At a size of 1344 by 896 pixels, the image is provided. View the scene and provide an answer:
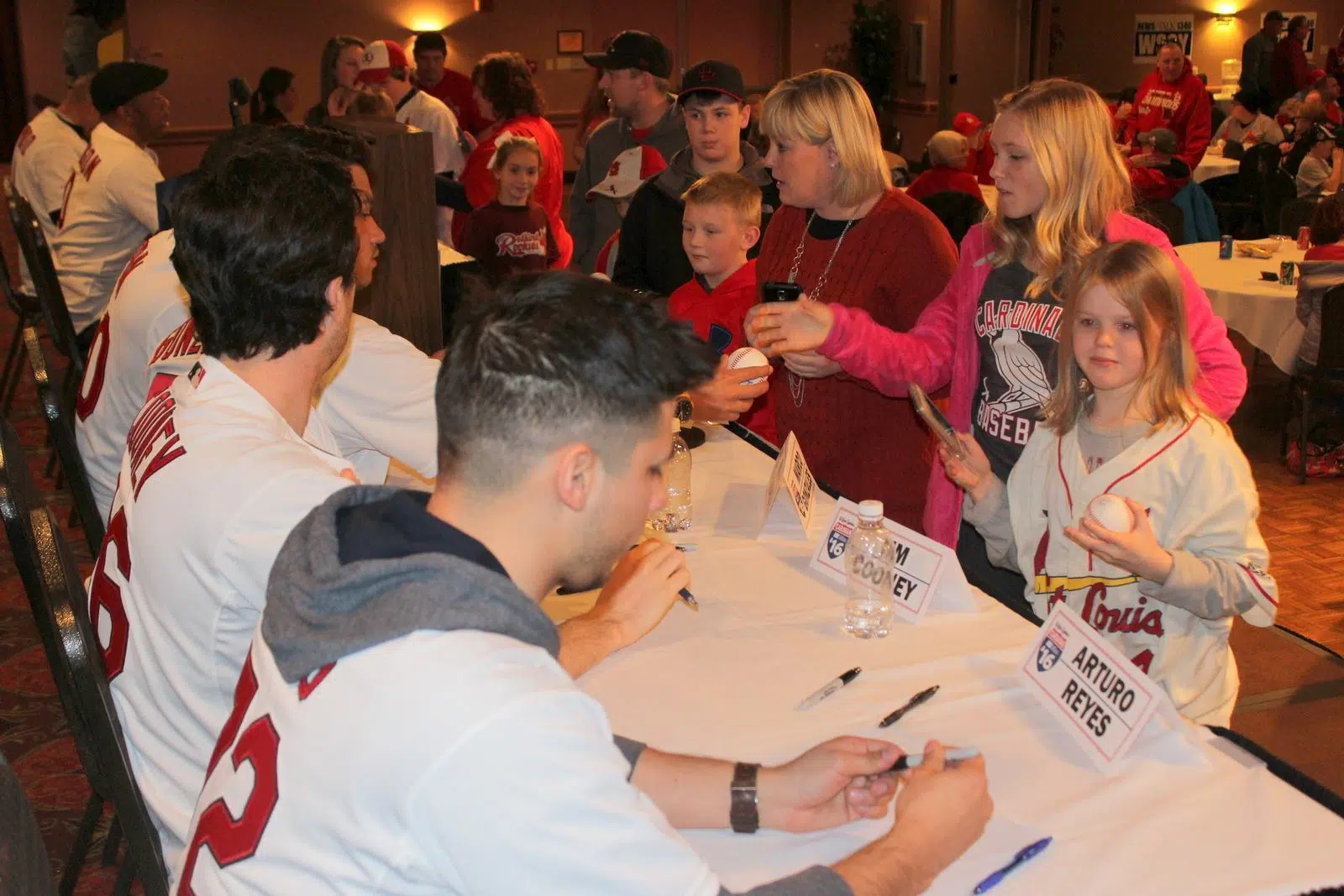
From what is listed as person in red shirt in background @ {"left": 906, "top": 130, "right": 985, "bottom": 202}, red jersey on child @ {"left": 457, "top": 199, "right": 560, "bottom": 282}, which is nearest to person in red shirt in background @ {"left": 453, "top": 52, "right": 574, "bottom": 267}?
red jersey on child @ {"left": 457, "top": 199, "right": 560, "bottom": 282}

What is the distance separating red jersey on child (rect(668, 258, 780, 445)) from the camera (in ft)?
11.4

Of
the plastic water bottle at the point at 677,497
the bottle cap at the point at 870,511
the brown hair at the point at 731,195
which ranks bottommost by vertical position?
the plastic water bottle at the point at 677,497

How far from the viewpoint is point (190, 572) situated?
5.08 feet

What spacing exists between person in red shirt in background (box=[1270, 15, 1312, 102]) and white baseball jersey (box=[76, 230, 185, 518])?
440 inches


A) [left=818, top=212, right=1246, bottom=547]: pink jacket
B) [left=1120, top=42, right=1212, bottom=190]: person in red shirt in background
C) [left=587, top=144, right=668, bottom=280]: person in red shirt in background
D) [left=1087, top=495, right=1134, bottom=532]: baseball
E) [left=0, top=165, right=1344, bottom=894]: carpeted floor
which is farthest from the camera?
[left=1120, top=42, right=1212, bottom=190]: person in red shirt in background

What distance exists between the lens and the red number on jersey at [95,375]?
297cm

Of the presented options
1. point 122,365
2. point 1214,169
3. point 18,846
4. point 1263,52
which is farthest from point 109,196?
point 1263,52

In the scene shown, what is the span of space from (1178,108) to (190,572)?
932 cm

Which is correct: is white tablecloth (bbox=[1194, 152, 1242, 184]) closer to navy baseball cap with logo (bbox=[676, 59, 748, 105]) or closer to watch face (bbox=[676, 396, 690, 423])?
navy baseball cap with logo (bbox=[676, 59, 748, 105])

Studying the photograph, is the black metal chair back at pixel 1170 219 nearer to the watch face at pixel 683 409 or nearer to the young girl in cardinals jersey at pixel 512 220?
the young girl in cardinals jersey at pixel 512 220

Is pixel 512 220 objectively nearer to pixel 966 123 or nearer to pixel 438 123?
pixel 438 123

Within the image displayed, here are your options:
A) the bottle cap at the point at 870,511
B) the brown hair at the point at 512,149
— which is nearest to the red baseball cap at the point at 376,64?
the brown hair at the point at 512,149

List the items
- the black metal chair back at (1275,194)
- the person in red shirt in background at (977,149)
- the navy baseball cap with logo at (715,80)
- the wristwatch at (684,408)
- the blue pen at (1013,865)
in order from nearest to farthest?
the blue pen at (1013,865)
the wristwatch at (684,408)
the navy baseball cap with logo at (715,80)
the black metal chair back at (1275,194)
the person in red shirt in background at (977,149)

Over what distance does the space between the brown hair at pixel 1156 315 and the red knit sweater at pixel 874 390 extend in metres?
0.74
